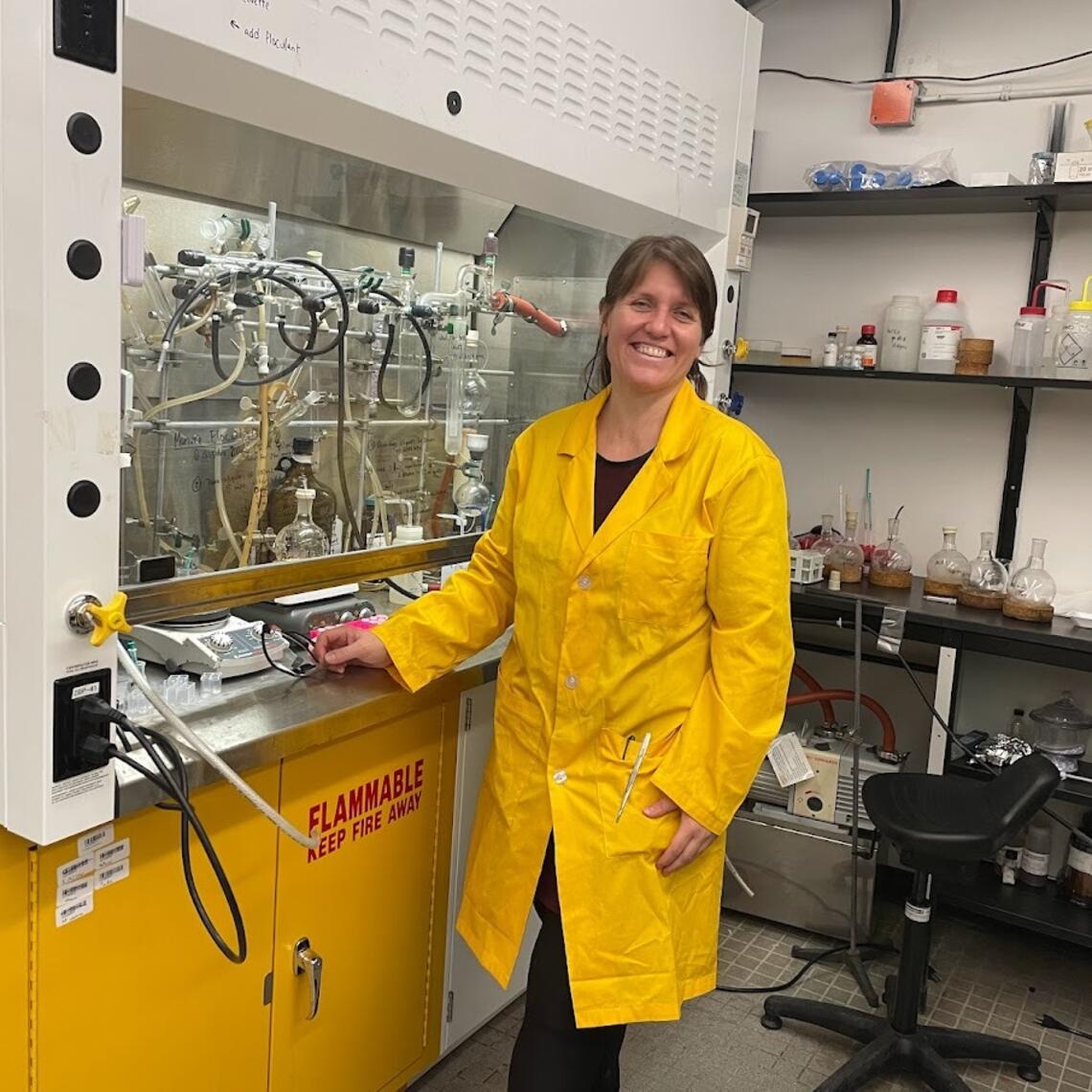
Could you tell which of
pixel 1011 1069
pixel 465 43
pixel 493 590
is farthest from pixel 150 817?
pixel 1011 1069

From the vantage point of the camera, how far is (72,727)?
1.12m

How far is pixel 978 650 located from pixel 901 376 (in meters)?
0.74

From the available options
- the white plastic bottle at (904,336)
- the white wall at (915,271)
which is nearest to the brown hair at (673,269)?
the white plastic bottle at (904,336)

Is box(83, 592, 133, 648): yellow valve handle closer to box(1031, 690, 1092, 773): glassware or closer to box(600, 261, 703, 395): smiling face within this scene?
box(600, 261, 703, 395): smiling face

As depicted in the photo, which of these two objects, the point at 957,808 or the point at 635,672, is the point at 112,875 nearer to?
the point at 635,672

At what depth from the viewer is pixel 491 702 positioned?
1.93 metres

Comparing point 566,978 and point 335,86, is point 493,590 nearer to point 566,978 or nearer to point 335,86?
point 566,978

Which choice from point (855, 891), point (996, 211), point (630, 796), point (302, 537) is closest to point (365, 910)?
point (630, 796)

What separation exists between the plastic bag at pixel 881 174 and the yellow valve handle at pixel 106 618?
2.29m

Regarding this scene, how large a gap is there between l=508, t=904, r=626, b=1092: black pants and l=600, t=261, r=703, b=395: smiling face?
81cm

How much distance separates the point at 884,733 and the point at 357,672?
1.66 meters

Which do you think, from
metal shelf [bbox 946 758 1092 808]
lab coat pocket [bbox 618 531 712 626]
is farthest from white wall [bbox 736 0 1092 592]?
lab coat pocket [bbox 618 531 712 626]

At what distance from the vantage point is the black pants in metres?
1.53

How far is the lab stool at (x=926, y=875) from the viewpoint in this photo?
196cm
